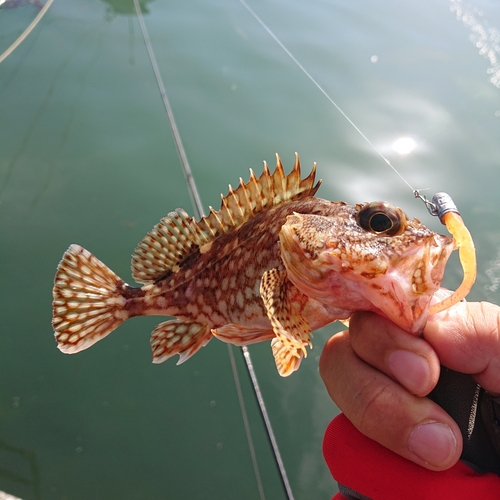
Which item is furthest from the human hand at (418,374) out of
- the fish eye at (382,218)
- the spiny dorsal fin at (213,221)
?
the spiny dorsal fin at (213,221)

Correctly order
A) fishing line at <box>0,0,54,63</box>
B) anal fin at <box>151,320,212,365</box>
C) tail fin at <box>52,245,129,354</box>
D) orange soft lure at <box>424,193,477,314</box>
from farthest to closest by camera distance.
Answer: fishing line at <box>0,0,54,63</box> < tail fin at <box>52,245,129,354</box> < anal fin at <box>151,320,212,365</box> < orange soft lure at <box>424,193,477,314</box>

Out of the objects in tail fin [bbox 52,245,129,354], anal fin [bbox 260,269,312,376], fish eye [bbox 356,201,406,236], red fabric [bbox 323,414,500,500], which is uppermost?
Answer: fish eye [bbox 356,201,406,236]

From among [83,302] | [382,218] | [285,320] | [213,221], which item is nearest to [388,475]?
[285,320]

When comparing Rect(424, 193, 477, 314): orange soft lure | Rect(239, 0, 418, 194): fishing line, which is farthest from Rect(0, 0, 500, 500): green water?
Rect(424, 193, 477, 314): orange soft lure

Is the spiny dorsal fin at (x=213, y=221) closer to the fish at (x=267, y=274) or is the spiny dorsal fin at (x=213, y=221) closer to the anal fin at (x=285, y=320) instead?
the fish at (x=267, y=274)

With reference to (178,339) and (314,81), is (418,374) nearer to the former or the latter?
(178,339)

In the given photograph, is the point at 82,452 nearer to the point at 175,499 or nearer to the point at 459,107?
the point at 175,499

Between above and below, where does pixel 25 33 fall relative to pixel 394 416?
below

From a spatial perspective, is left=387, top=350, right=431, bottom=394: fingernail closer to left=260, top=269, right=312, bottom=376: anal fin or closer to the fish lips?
the fish lips
